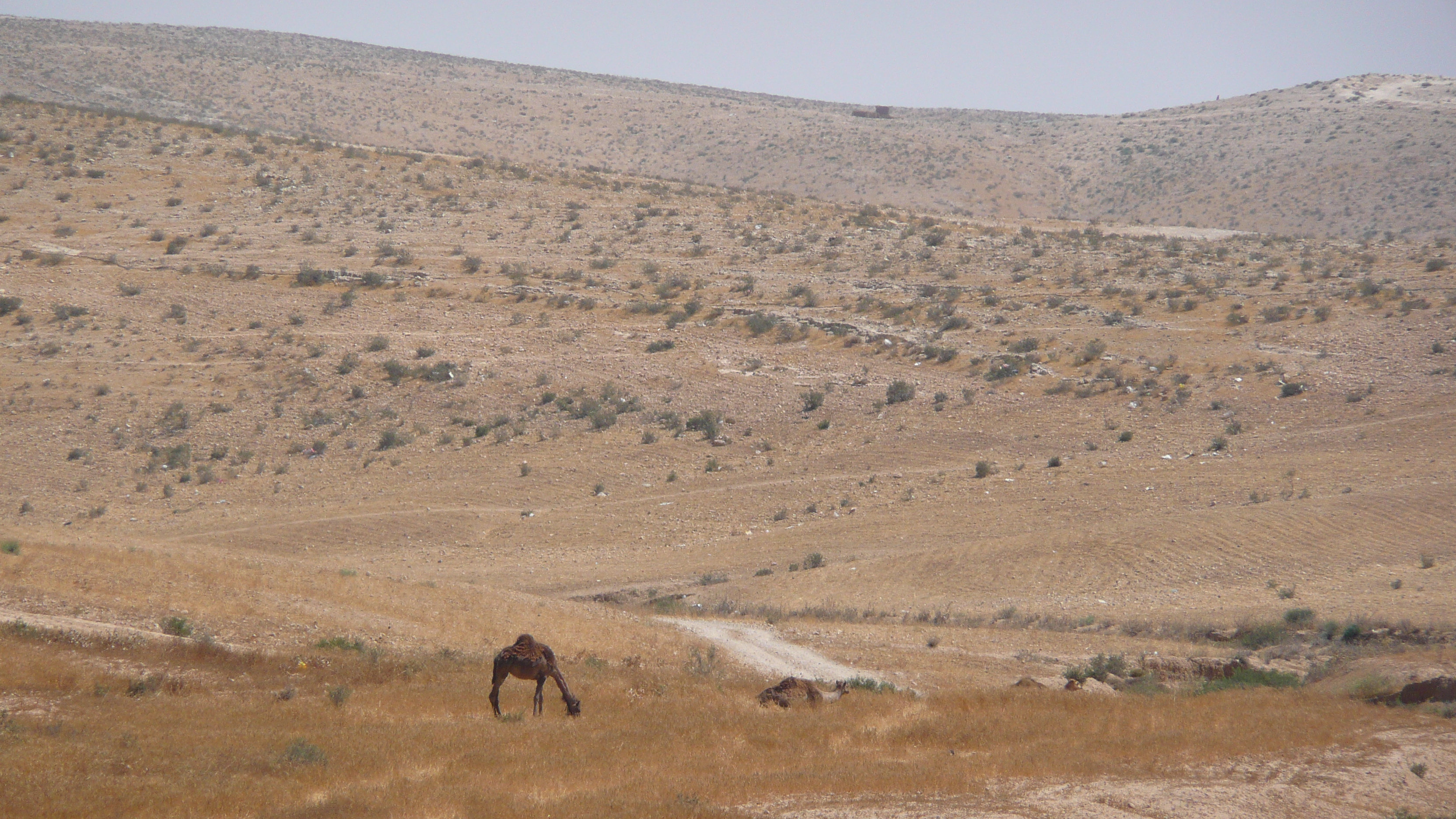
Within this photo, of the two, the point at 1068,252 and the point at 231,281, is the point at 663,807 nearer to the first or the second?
the point at 231,281

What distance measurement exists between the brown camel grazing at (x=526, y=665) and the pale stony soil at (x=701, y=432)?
3500mm

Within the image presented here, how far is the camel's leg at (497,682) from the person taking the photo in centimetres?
1005

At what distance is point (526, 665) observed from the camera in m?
10.0

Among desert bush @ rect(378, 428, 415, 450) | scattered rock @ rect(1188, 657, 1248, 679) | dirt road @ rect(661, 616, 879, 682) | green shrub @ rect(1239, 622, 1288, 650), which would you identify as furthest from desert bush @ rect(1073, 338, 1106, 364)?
desert bush @ rect(378, 428, 415, 450)

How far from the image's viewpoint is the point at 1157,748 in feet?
32.3

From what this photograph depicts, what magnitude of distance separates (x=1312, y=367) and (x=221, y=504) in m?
32.2

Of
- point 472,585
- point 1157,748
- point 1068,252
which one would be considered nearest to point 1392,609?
point 1157,748

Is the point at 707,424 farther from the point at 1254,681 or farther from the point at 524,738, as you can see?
the point at 524,738

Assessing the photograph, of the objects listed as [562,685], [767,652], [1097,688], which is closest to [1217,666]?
[1097,688]

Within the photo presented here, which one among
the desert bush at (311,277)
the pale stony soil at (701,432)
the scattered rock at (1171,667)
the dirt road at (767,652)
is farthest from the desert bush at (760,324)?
the scattered rock at (1171,667)

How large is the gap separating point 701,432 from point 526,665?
1884cm

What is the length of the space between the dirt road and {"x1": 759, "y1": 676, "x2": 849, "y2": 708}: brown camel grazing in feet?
7.05

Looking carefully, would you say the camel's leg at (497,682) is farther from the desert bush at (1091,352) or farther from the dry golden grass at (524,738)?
the desert bush at (1091,352)

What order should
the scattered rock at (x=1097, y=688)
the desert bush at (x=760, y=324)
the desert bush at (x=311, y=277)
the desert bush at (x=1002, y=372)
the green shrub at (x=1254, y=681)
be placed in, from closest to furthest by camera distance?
the scattered rock at (x=1097, y=688) → the green shrub at (x=1254, y=681) → the desert bush at (x=1002, y=372) → the desert bush at (x=760, y=324) → the desert bush at (x=311, y=277)
